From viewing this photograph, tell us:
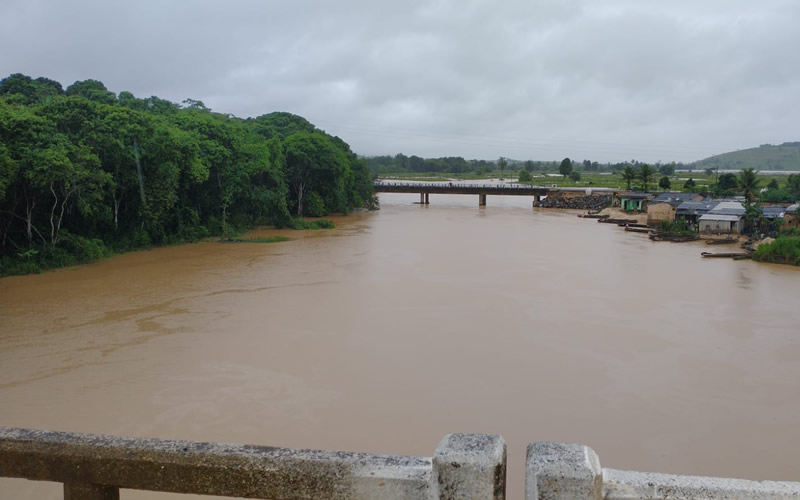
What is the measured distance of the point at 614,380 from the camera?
11.5 m

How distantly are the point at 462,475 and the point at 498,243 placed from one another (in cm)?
3123

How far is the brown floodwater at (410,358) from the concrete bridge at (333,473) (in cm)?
608

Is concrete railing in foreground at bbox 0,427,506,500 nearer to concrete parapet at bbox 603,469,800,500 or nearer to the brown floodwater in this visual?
concrete parapet at bbox 603,469,800,500

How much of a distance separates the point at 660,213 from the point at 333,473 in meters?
43.9

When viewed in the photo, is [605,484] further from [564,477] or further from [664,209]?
[664,209]

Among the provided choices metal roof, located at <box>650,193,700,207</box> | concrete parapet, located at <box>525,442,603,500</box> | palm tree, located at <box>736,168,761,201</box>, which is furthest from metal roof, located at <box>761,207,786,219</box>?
concrete parapet, located at <box>525,442,603,500</box>

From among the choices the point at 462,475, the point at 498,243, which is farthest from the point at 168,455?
the point at 498,243

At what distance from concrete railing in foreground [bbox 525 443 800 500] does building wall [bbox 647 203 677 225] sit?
4225 cm

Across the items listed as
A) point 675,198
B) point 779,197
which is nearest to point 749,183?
point 675,198

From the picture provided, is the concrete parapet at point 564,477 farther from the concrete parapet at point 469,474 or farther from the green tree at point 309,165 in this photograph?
the green tree at point 309,165

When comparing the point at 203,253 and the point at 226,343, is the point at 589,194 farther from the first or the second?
the point at 226,343

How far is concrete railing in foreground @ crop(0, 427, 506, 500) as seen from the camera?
Result: 192 cm

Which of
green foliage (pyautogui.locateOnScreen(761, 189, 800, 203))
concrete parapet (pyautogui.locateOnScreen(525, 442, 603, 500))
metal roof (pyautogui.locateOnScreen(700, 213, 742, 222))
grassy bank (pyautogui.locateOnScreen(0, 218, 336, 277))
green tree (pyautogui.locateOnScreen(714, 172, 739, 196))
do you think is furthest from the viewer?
green tree (pyautogui.locateOnScreen(714, 172, 739, 196))

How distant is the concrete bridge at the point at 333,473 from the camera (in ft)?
6.13
